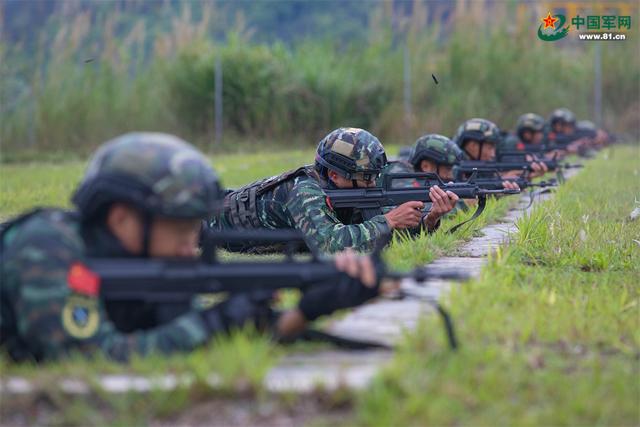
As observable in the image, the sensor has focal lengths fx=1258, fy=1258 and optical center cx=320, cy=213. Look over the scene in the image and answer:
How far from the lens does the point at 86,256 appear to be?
449 centimetres

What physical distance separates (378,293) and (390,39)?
26.6 meters

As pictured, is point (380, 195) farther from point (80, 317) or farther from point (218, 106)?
point (218, 106)

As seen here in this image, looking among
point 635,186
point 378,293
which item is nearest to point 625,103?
point 635,186

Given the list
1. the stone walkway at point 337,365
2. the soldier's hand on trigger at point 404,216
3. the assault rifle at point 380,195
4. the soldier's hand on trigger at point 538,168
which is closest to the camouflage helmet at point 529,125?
the soldier's hand on trigger at point 538,168

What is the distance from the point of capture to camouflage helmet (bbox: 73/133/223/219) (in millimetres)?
4426

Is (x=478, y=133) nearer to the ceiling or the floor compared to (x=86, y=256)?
nearer to the floor

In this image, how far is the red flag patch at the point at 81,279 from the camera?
4.27 metres

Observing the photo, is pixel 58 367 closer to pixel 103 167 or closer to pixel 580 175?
pixel 103 167

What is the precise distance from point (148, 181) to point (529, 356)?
1519 millimetres

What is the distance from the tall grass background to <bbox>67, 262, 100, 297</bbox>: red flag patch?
61.0 ft

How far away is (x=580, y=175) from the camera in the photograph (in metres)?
17.3

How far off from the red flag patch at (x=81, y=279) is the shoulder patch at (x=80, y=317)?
0.03 meters

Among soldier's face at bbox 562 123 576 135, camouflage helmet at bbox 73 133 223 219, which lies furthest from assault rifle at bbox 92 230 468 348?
soldier's face at bbox 562 123 576 135

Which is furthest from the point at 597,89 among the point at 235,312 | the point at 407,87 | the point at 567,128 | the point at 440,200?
the point at 235,312
